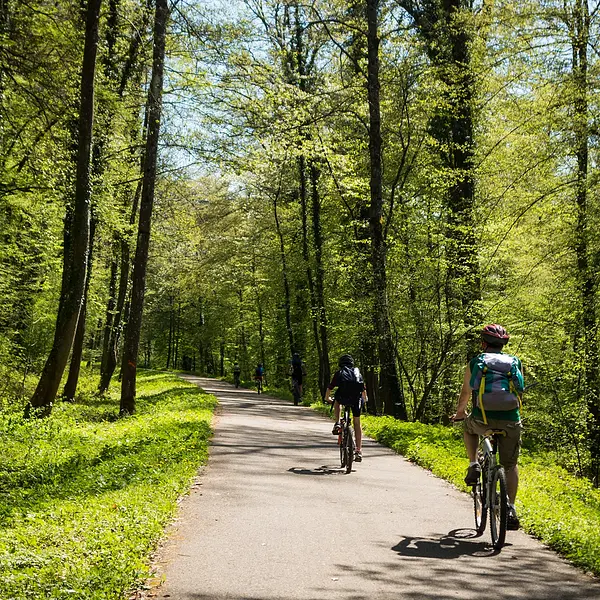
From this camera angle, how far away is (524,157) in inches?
644

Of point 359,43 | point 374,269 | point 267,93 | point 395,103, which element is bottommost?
point 374,269

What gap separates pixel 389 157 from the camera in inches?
952

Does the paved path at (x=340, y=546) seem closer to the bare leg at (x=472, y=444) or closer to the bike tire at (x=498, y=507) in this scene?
the bike tire at (x=498, y=507)

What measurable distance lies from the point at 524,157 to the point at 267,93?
6893mm

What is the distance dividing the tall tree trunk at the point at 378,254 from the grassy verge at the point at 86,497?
5574 mm

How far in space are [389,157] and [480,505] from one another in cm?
1894

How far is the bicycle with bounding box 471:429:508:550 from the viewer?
233 inches

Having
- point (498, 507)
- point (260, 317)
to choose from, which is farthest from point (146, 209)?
point (260, 317)

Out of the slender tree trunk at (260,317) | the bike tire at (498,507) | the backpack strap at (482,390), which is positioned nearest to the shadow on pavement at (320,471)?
the bike tire at (498,507)

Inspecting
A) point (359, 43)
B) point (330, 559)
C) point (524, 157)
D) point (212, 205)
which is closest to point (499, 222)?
point (524, 157)

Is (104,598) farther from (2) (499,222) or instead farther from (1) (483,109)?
(1) (483,109)

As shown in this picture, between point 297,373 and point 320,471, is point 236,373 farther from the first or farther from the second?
point 320,471

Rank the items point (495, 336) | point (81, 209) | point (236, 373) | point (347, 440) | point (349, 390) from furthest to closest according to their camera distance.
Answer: point (236, 373) < point (81, 209) < point (349, 390) < point (347, 440) < point (495, 336)

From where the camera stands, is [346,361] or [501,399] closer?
[501,399]
